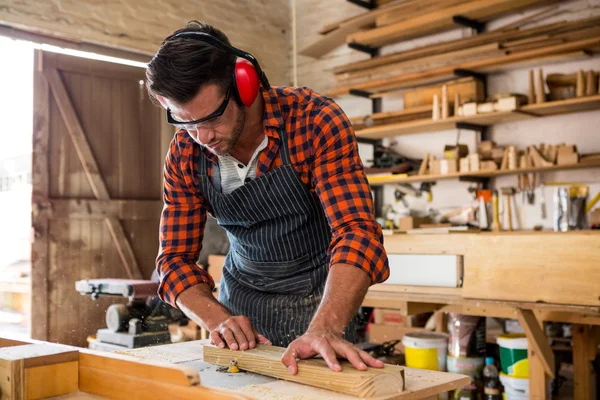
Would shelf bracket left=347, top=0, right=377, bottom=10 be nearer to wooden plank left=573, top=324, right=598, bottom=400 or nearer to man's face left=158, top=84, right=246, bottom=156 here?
wooden plank left=573, top=324, right=598, bottom=400

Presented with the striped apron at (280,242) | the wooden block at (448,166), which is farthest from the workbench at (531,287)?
the wooden block at (448,166)

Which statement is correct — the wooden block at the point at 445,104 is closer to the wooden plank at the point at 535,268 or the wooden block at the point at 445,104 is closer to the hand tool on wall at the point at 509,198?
the hand tool on wall at the point at 509,198

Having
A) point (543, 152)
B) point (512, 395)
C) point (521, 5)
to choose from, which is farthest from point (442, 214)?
point (512, 395)

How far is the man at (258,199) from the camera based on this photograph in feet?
5.18

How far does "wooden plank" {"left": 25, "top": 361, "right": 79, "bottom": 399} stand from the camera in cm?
116

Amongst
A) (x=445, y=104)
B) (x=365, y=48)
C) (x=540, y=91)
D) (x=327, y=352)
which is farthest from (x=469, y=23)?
(x=327, y=352)

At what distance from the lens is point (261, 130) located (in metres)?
1.83

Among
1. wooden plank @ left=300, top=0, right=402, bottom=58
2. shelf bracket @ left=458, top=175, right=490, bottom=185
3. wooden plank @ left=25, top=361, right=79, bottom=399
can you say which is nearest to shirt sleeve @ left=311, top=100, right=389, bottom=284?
wooden plank @ left=25, top=361, right=79, bottom=399

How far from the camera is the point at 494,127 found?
16.8 feet

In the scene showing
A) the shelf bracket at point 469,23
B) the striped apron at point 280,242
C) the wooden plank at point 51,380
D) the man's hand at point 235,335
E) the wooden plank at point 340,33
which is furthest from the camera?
the wooden plank at point 340,33

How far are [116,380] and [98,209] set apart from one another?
4.48m

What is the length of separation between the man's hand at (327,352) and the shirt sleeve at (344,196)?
10.1 inches

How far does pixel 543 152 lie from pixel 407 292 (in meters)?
1.87

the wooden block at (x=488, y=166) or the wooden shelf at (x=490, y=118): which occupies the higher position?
the wooden shelf at (x=490, y=118)
